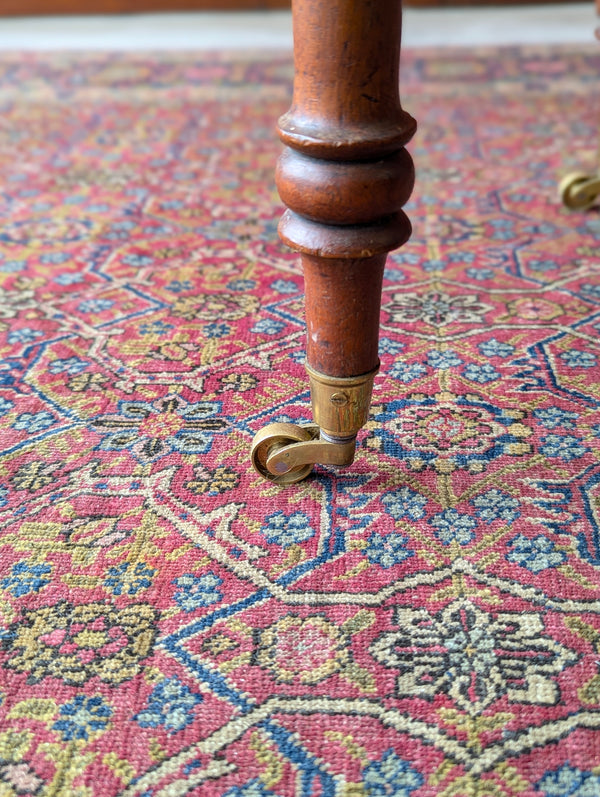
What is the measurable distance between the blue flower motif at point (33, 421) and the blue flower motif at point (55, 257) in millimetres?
854

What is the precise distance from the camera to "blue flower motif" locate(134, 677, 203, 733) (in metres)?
0.98

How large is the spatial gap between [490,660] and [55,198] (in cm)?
233

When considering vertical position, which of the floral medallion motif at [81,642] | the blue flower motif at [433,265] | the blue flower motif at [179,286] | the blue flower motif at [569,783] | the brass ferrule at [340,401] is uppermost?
the brass ferrule at [340,401]

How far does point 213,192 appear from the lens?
283 centimetres

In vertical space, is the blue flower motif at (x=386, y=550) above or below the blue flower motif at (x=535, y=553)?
below

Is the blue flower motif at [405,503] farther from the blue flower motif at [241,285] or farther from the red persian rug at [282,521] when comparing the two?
the blue flower motif at [241,285]

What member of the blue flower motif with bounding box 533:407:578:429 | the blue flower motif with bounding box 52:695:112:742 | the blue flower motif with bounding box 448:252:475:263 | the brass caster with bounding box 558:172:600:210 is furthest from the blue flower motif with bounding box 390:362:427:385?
A: the brass caster with bounding box 558:172:600:210

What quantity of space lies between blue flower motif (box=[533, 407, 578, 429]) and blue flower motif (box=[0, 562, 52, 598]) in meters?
0.96

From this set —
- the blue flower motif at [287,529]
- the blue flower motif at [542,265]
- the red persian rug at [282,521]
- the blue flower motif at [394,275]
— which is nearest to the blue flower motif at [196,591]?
the red persian rug at [282,521]

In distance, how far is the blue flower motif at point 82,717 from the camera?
976mm

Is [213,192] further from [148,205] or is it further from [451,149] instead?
[451,149]

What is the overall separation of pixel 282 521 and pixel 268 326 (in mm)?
743

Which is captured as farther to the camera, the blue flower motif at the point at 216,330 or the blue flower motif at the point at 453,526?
the blue flower motif at the point at 216,330

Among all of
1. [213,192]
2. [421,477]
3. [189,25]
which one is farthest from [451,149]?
[189,25]
